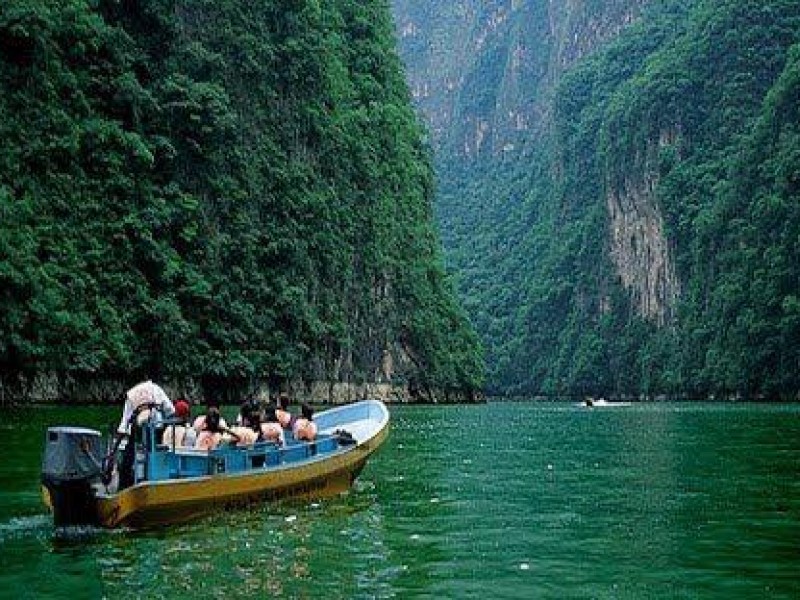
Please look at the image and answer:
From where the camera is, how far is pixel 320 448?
851 inches

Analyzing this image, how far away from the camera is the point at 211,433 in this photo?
18859 millimetres

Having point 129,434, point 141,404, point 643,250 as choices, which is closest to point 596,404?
point 643,250

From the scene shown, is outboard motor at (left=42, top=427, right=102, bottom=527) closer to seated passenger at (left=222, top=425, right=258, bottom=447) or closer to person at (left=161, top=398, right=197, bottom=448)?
person at (left=161, top=398, right=197, bottom=448)

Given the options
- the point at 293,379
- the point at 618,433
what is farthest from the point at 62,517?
the point at 293,379

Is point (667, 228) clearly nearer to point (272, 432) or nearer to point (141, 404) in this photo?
point (272, 432)

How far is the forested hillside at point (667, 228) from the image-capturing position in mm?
95500

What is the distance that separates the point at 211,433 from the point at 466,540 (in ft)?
15.9

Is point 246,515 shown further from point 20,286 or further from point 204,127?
point 204,127

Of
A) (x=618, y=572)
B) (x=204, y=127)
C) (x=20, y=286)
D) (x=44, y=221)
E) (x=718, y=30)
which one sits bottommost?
(x=618, y=572)

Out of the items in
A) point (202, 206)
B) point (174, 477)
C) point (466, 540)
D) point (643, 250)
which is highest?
point (643, 250)

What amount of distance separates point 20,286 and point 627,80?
144540 mm

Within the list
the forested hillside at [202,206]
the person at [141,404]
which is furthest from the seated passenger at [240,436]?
the forested hillside at [202,206]

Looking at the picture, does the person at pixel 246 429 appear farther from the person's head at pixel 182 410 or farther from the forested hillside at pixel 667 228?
the forested hillside at pixel 667 228

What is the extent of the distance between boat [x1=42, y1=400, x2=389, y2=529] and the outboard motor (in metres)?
0.01
